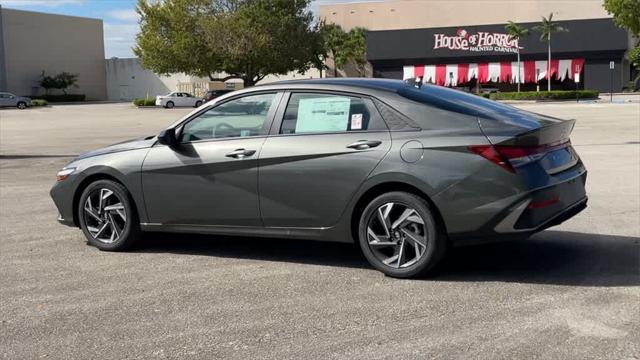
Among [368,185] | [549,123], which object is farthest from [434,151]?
[549,123]

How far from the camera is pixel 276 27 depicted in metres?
59.5


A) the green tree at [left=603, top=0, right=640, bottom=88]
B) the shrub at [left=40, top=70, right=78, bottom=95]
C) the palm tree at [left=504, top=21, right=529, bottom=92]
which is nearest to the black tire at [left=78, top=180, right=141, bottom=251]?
the green tree at [left=603, top=0, right=640, bottom=88]

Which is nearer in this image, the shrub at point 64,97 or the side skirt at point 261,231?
the side skirt at point 261,231

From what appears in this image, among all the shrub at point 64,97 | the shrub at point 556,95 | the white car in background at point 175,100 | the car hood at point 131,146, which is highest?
the shrub at point 64,97

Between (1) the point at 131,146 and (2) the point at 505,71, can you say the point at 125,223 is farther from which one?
(2) the point at 505,71

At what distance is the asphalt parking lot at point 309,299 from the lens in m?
4.41

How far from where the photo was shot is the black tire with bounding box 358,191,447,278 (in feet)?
18.3

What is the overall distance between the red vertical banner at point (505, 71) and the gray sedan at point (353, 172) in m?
66.6

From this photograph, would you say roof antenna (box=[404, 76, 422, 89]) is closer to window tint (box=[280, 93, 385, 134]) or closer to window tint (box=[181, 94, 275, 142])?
window tint (box=[280, 93, 385, 134])

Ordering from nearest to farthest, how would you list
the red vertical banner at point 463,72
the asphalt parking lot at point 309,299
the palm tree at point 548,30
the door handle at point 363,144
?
the asphalt parking lot at point 309,299 < the door handle at point 363,144 < the palm tree at point 548,30 < the red vertical banner at point 463,72

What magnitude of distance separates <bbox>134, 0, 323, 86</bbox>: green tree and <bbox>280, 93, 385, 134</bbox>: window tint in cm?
5293

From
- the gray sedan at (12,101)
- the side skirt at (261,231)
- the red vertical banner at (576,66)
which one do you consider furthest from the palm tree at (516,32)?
the side skirt at (261,231)

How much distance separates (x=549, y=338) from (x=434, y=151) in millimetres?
1718

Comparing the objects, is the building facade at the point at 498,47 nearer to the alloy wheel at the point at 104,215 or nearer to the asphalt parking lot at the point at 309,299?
the asphalt parking lot at the point at 309,299
